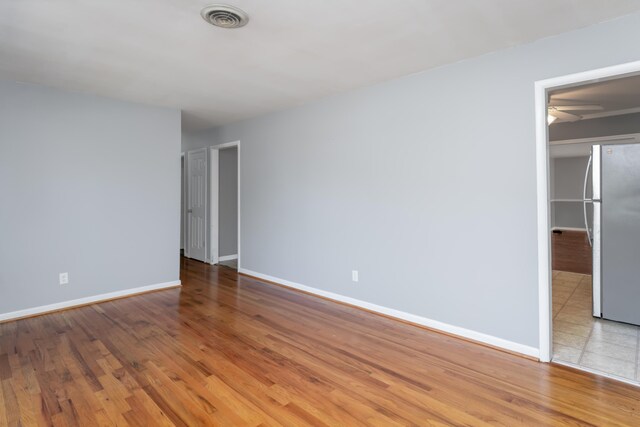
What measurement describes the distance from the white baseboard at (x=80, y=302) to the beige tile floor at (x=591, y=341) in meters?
4.34

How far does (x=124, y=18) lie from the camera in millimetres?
2199

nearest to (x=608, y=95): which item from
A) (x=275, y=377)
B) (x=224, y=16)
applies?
(x=224, y=16)

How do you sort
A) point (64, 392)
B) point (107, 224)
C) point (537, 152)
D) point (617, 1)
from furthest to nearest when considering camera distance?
point (107, 224)
point (537, 152)
point (64, 392)
point (617, 1)

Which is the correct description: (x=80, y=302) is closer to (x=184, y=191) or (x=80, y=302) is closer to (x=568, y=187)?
(x=184, y=191)

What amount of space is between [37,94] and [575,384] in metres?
5.34

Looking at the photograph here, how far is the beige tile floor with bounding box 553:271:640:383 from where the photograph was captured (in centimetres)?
247

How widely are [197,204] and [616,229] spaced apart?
5.95 meters

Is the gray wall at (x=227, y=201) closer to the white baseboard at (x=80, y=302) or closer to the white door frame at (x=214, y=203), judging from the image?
the white door frame at (x=214, y=203)

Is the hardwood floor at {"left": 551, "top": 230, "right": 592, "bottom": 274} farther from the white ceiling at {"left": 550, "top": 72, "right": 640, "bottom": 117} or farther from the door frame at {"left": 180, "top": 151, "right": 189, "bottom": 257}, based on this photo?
the door frame at {"left": 180, "top": 151, "right": 189, "bottom": 257}

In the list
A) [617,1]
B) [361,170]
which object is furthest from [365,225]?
[617,1]

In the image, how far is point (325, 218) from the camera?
162 inches

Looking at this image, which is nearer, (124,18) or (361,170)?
(124,18)

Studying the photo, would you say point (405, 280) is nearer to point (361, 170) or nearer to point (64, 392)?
point (361, 170)

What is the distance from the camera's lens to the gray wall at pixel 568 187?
9.58 m
